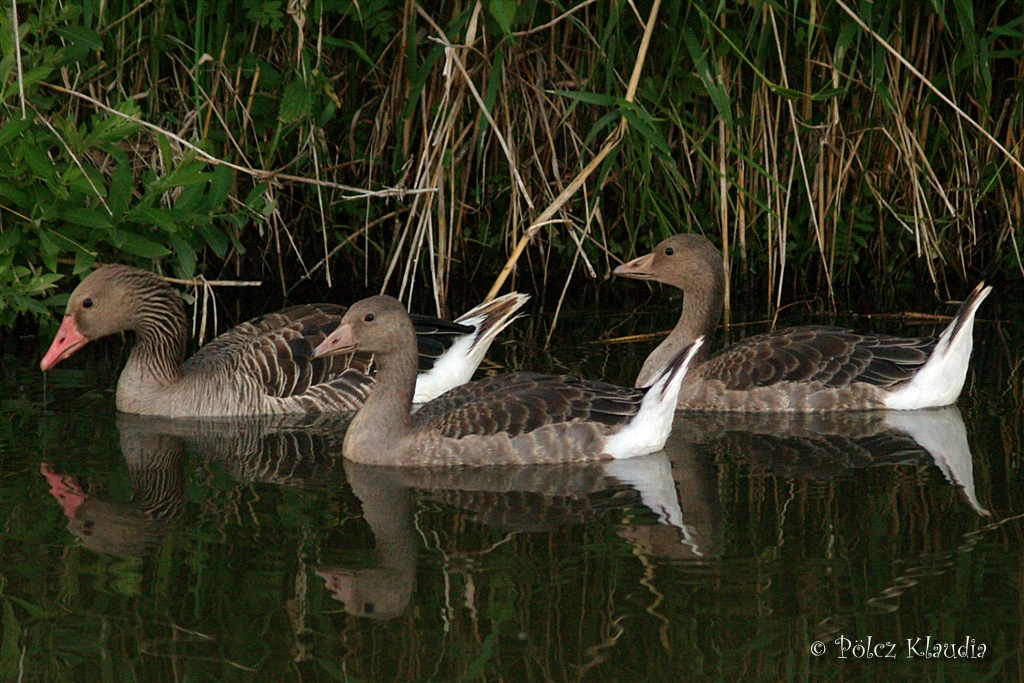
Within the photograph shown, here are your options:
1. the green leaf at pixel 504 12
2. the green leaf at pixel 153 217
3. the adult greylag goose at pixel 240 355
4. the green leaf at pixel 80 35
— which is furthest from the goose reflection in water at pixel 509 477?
the green leaf at pixel 504 12

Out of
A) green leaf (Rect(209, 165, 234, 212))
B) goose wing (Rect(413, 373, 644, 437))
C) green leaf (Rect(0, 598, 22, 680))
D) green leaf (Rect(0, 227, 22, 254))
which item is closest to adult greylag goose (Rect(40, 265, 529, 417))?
green leaf (Rect(0, 227, 22, 254))

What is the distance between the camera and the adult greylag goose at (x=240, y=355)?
943 centimetres

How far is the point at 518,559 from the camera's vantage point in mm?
6227

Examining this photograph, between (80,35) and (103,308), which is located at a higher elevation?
(80,35)

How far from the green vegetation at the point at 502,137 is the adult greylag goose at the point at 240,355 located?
0.32m

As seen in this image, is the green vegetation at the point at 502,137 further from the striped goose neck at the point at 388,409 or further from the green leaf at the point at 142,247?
the striped goose neck at the point at 388,409

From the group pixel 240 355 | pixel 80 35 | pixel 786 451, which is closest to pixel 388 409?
pixel 240 355

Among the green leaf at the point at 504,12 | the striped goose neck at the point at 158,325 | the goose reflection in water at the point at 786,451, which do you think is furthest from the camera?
the striped goose neck at the point at 158,325

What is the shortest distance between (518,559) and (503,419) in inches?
73.9

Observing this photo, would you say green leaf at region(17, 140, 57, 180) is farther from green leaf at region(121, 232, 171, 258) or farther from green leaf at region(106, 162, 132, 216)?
green leaf at region(121, 232, 171, 258)

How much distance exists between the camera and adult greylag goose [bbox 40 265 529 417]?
371 inches

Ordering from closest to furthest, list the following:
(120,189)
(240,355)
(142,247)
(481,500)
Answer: (481,500) → (120,189) → (142,247) → (240,355)

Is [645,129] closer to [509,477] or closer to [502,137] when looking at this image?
A: [502,137]

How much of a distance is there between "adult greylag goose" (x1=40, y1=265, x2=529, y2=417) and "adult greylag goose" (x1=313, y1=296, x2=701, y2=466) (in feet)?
3.99
